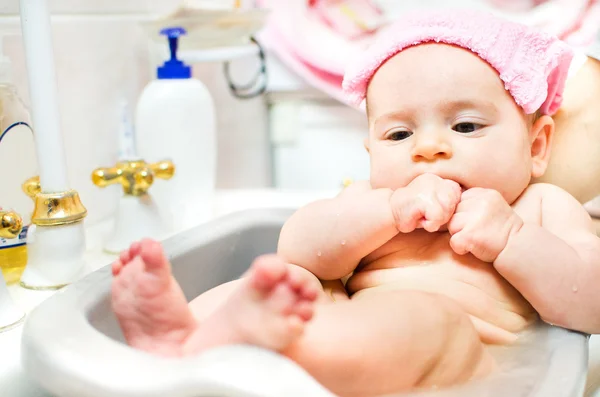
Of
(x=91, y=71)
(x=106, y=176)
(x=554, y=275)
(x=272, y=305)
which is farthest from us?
(x=91, y=71)

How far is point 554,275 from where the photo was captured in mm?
620

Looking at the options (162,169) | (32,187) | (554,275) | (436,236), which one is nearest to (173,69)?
(162,169)

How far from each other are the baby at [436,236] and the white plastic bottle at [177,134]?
42 cm

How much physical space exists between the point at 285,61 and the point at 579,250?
1.04 m

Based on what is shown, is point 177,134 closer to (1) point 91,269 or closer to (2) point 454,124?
(1) point 91,269

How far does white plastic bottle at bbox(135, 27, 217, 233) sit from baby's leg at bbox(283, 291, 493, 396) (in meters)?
0.59

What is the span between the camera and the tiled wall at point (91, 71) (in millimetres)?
890

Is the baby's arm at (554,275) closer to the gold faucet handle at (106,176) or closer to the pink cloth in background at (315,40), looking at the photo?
the gold faucet handle at (106,176)

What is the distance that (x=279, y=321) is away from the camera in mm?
466

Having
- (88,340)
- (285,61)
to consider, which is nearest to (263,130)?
(285,61)

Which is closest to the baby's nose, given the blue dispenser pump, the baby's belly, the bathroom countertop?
the baby's belly

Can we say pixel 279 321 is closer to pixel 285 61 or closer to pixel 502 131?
pixel 502 131

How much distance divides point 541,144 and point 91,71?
0.72 metres

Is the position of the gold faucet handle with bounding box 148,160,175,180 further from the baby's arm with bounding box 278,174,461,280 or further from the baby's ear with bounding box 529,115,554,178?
the baby's ear with bounding box 529,115,554,178
